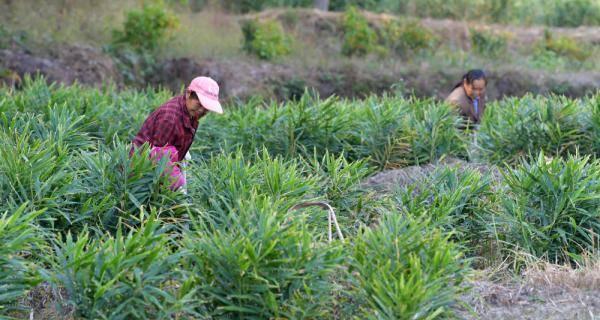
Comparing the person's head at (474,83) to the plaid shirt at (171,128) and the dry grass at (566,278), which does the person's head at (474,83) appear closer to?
the plaid shirt at (171,128)

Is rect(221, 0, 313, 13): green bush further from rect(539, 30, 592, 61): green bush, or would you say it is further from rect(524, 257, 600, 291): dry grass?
rect(524, 257, 600, 291): dry grass

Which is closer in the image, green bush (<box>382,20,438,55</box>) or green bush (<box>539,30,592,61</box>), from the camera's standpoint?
green bush (<box>382,20,438,55</box>)

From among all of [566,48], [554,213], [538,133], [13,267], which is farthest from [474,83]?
[566,48]

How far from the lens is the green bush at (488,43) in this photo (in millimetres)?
23828

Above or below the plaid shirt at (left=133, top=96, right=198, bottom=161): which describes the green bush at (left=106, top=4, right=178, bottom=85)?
below

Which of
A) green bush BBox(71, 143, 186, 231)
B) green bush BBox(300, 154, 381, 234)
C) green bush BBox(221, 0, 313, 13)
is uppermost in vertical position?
green bush BBox(71, 143, 186, 231)

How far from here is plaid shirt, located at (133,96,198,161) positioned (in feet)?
21.2

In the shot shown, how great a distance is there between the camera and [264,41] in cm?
2019

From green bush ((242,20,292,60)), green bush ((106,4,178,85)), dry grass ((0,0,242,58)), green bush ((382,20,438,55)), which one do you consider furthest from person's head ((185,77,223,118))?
green bush ((382,20,438,55))

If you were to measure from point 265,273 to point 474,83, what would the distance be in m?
6.19

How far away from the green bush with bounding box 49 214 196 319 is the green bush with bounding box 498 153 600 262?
2725 millimetres

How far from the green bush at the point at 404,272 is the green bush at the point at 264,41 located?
1543 cm

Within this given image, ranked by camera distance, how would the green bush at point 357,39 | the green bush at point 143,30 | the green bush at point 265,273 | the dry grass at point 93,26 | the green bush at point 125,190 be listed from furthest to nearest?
the green bush at point 357,39, the dry grass at point 93,26, the green bush at point 143,30, the green bush at point 125,190, the green bush at point 265,273

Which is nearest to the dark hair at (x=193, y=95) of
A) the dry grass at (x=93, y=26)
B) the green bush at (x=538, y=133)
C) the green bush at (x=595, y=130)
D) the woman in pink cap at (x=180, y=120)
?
the woman in pink cap at (x=180, y=120)
